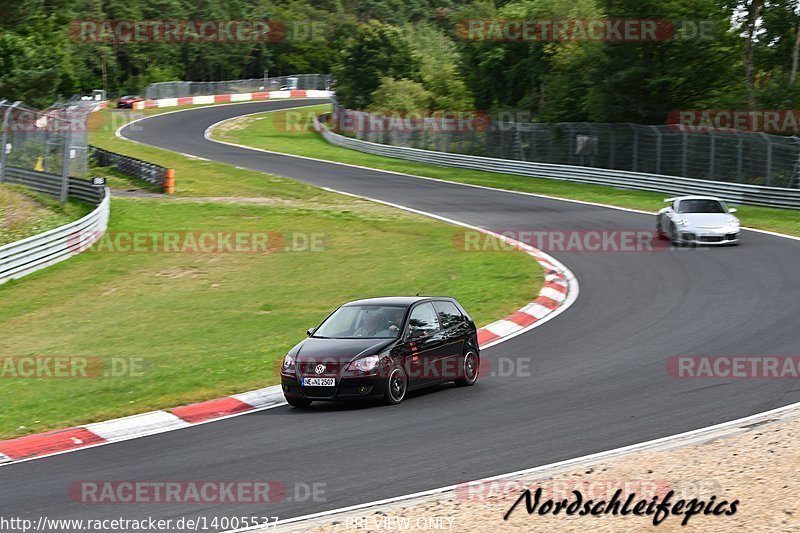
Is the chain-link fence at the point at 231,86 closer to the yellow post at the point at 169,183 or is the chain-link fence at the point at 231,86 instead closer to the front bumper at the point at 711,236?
the yellow post at the point at 169,183

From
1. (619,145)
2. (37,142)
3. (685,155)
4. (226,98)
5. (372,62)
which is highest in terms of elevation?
(372,62)

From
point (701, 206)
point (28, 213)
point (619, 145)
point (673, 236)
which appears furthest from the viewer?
point (619, 145)

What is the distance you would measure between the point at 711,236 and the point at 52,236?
1677 cm

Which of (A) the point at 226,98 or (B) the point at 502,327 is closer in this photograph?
(B) the point at 502,327

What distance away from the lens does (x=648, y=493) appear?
7945mm

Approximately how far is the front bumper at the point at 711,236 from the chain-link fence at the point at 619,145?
9176 millimetres

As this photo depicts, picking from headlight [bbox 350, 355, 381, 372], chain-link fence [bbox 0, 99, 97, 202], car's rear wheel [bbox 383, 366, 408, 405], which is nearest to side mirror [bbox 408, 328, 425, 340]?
car's rear wheel [bbox 383, 366, 408, 405]

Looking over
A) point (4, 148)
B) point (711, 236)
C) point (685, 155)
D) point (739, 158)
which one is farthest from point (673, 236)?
point (4, 148)

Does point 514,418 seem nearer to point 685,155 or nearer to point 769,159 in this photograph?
point 769,159

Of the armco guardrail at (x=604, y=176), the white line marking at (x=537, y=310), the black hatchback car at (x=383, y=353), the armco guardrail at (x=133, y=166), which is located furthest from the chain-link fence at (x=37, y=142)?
the armco guardrail at (x=604, y=176)

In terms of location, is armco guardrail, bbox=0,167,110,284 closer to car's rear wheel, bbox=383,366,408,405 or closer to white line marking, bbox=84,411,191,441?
white line marking, bbox=84,411,191,441

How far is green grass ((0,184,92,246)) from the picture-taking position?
27.1m

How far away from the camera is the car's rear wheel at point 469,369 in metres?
13.9

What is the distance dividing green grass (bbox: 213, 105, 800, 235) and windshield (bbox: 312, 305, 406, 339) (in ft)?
60.1
